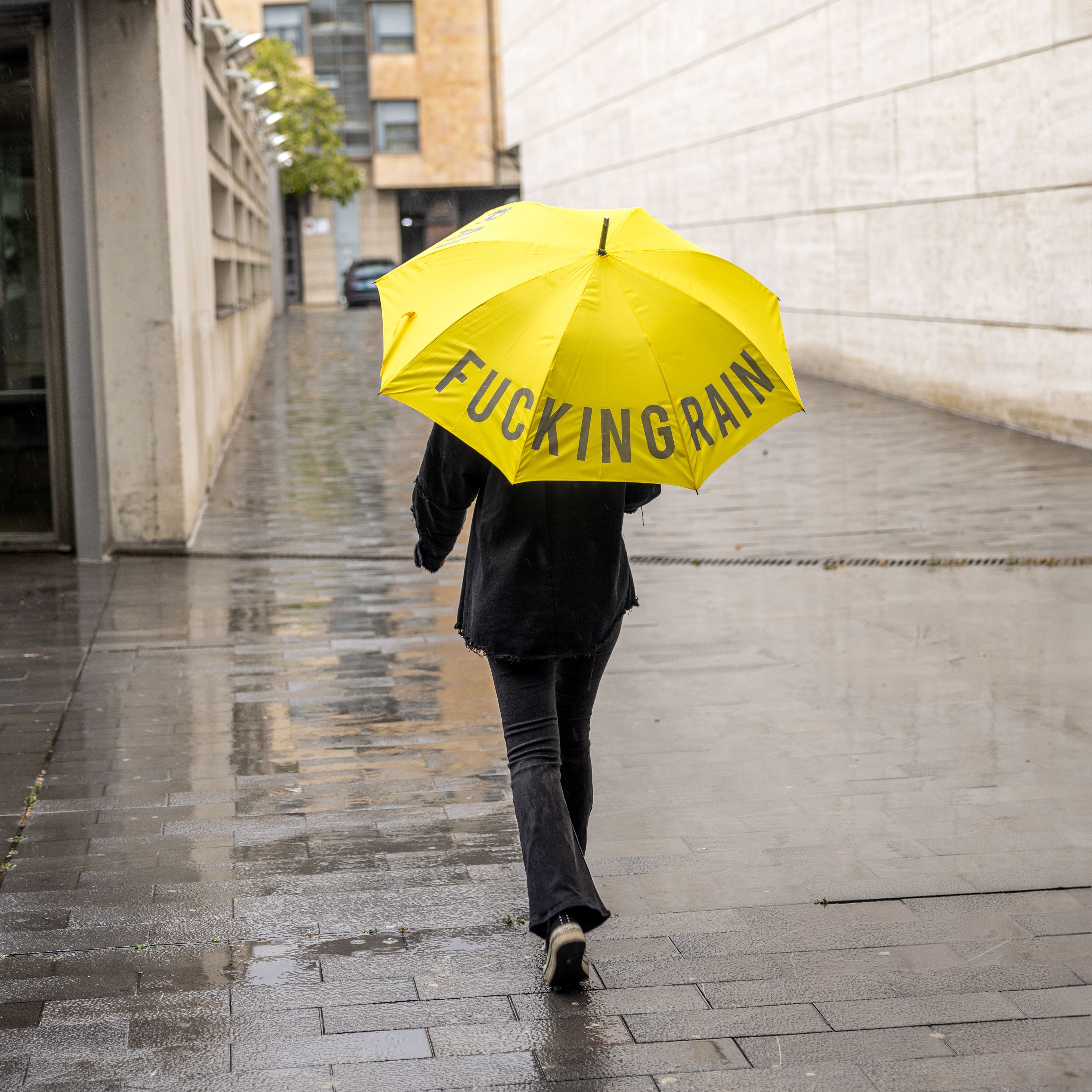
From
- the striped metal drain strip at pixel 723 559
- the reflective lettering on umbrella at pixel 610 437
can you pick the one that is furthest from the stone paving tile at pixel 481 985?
the striped metal drain strip at pixel 723 559

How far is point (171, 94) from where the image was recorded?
978 centimetres

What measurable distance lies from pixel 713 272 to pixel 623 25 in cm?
2685

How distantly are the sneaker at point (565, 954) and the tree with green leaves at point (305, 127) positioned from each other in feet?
141

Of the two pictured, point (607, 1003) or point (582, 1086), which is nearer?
point (582, 1086)

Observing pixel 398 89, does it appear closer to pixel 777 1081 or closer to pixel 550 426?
pixel 550 426

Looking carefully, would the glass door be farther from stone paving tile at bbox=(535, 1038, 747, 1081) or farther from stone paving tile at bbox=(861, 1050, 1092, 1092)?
stone paving tile at bbox=(861, 1050, 1092, 1092)

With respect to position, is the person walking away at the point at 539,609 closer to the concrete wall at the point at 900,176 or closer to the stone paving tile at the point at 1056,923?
the stone paving tile at the point at 1056,923

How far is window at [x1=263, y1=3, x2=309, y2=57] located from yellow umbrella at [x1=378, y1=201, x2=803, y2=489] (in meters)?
53.1

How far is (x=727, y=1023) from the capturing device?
3312 millimetres

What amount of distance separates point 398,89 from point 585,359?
52876 mm

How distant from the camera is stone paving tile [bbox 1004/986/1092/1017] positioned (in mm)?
3334

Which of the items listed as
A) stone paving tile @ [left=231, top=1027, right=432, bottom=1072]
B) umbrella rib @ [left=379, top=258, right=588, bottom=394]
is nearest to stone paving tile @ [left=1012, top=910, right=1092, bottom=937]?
stone paving tile @ [left=231, top=1027, right=432, bottom=1072]

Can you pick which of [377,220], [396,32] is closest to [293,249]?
[377,220]

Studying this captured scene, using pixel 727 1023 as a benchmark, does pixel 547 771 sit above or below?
above
